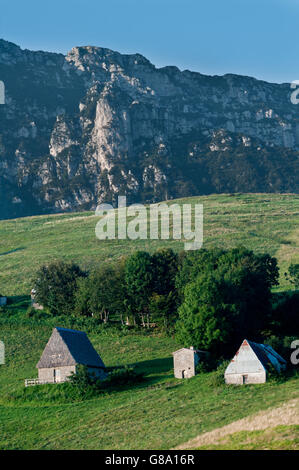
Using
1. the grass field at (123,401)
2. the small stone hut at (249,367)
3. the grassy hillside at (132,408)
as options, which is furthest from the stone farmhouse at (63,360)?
the small stone hut at (249,367)

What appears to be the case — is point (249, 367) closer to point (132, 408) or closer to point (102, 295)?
point (132, 408)

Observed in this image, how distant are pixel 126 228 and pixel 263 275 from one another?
7377 centimetres

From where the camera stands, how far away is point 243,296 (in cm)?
7256

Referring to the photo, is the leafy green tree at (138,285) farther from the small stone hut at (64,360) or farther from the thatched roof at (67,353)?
the small stone hut at (64,360)

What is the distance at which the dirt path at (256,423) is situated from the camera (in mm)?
39375

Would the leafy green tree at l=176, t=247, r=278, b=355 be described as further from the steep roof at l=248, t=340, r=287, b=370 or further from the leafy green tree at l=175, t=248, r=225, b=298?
the steep roof at l=248, t=340, r=287, b=370

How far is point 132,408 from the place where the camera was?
51.3 m

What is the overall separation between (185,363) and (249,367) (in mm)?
6723

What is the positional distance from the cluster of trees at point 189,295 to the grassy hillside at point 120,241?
1347 centimetres

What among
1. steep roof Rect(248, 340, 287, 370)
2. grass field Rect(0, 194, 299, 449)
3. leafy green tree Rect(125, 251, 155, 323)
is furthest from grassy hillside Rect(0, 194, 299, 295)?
steep roof Rect(248, 340, 287, 370)

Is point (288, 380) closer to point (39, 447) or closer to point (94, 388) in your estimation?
point (94, 388)

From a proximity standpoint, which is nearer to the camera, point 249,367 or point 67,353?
point 249,367

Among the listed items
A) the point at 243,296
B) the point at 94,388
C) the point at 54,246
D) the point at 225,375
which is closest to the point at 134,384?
the point at 94,388

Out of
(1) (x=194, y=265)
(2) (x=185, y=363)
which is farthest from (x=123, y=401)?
(1) (x=194, y=265)
